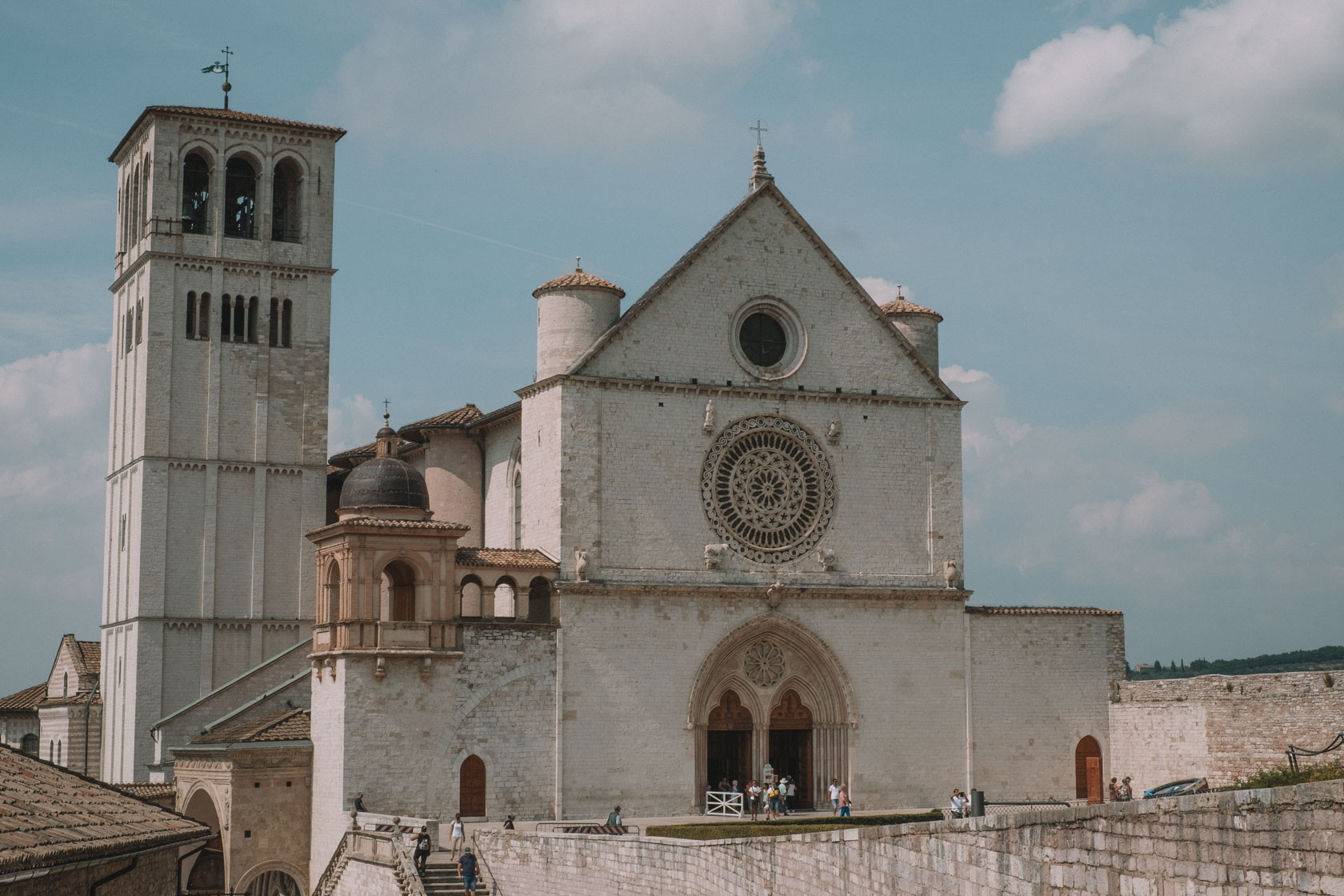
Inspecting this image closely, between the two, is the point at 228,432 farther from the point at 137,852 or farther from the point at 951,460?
the point at 137,852

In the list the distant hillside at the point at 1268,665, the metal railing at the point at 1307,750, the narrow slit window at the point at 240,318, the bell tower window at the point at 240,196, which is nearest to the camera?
the metal railing at the point at 1307,750

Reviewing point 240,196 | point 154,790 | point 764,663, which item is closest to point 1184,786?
point 764,663

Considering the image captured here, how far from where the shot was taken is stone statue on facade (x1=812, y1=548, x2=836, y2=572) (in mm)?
42719

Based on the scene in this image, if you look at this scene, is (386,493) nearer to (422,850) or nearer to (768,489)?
(768,489)

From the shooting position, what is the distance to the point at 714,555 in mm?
41500

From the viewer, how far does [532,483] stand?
1644 inches

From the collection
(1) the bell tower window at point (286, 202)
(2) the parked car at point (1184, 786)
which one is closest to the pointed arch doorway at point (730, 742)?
(2) the parked car at point (1184, 786)

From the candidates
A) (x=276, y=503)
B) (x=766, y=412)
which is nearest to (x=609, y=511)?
(x=766, y=412)

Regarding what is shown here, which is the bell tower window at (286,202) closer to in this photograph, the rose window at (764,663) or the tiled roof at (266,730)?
the tiled roof at (266,730)

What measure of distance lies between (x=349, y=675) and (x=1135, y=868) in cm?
2748

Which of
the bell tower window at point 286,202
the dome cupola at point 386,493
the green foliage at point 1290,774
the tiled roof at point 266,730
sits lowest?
the green foliage at point 1290,774

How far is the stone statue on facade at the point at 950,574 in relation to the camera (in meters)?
43.8

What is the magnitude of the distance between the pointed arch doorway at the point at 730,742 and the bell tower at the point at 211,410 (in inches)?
521

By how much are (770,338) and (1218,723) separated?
14.4 meters
